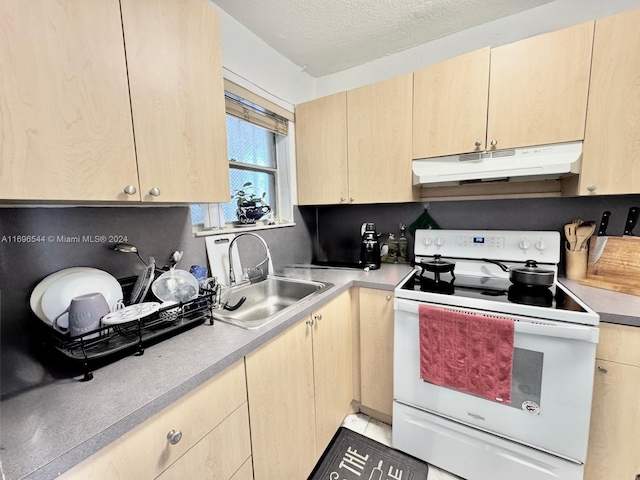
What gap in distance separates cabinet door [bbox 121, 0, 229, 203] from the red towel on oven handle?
115 cm

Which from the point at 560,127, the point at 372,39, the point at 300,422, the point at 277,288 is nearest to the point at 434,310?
the point at 300,422

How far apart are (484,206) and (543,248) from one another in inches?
16.3

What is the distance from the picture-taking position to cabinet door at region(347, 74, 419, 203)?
5.42ft

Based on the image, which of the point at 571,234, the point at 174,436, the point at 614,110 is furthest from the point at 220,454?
the point at 614,110

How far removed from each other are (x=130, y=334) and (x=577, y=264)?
7.03 ft

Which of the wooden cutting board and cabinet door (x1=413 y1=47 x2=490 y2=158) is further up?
cabinet door (x1=413 y1=47 x2=490 y2=158)

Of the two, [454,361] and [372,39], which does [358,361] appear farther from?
[372,39]

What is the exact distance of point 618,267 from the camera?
1.31 m

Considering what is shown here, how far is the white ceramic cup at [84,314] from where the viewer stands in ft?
2.37

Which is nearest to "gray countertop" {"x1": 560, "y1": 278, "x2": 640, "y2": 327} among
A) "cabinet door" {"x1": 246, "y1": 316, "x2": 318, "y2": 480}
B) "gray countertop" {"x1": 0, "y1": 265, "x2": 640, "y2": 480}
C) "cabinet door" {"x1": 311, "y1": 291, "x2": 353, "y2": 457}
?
"gray countertop" {"x1": 0, "y1": 265, "x2": 640, "y2": 480}

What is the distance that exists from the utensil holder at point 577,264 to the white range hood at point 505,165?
1.45 feet

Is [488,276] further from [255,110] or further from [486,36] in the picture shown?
[255,110]

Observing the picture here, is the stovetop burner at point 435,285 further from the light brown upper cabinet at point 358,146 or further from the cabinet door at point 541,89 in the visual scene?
the cabinet door at point 541,89

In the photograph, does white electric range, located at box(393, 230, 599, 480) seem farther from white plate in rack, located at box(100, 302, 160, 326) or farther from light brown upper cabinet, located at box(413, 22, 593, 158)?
white plate in rack, located at box(100, 302, 160, 326)
